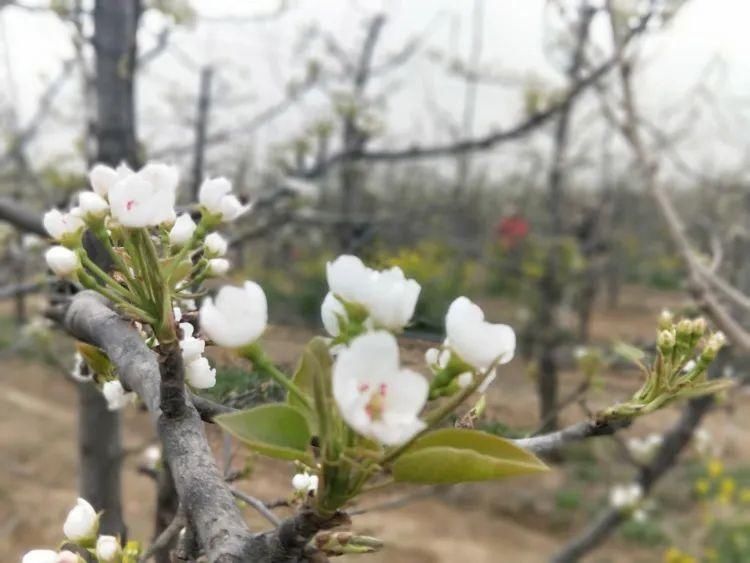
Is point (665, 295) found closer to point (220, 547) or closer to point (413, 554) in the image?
point (413, 554)

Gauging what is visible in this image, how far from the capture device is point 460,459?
1.58 ft

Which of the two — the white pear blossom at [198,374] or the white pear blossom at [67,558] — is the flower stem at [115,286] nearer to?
the white pear blossom at [198,374]

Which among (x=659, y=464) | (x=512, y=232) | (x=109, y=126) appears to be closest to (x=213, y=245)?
(x=109, y=126)

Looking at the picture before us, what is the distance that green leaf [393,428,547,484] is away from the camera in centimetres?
48

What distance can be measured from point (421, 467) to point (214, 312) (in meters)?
0.17

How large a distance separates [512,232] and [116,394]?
29.1 feet

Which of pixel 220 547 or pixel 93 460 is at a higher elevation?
pixel 220 547

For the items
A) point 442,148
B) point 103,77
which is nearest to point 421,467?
point 103,77

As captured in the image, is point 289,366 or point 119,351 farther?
point 289,366

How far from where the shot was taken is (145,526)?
4.45m

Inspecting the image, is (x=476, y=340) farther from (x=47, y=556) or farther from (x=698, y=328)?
(x=47, y=556)

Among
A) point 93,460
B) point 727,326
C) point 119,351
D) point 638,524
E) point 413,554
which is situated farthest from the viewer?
point 638,524

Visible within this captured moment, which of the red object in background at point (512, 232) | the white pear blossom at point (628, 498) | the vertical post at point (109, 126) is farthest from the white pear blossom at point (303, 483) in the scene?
the red object in background at point (512, 232)

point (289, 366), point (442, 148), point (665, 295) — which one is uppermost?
point (289, 366)
